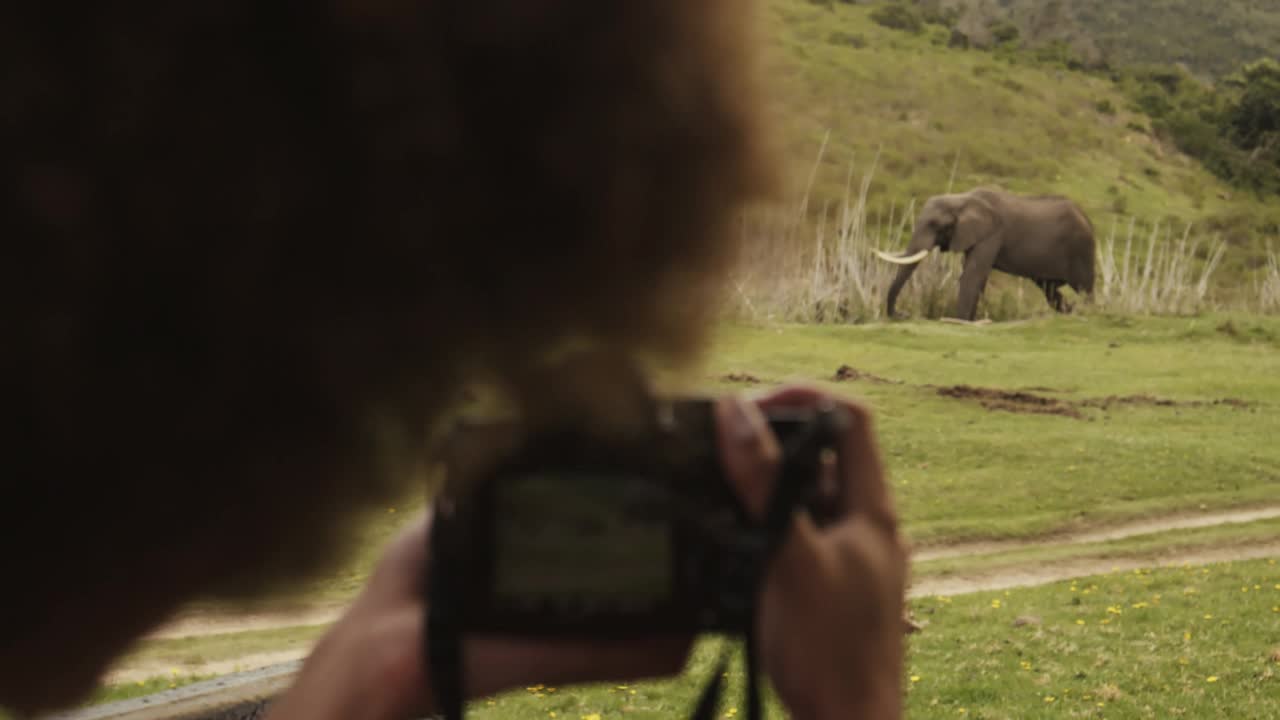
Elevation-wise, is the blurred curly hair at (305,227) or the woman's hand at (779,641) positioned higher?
the blurred curly hair at (305,227)

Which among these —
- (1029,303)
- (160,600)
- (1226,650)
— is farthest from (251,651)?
(1029,303)

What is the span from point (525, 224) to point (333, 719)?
23 cm

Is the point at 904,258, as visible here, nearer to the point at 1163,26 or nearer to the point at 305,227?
the point at 305,227

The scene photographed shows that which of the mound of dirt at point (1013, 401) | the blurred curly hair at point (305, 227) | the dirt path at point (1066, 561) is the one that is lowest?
the mound of dirt at point (1013, 401)

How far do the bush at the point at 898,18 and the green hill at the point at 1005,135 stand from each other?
2.55 meters

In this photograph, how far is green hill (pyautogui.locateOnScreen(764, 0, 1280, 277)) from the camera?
2797 cm

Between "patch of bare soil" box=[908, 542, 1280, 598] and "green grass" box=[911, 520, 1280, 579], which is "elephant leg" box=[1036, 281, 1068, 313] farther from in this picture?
"patch of bare soil" box=[908, 542, 1280, 598]

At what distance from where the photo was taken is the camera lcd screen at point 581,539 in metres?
0.58

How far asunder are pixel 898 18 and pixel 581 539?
4169 centimetres

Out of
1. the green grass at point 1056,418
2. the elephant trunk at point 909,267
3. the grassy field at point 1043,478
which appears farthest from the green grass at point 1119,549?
the elephant trunk at point 909,267

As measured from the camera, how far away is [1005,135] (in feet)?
102

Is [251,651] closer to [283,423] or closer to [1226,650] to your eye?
[1226,650]

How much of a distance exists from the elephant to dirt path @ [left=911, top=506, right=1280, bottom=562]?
26.6ft

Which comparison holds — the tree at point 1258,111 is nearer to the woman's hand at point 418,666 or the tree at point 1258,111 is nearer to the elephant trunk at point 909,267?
the elephant trunk at point 909,267
